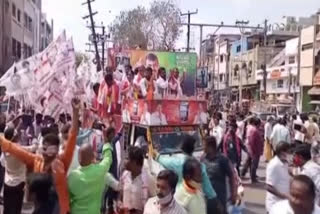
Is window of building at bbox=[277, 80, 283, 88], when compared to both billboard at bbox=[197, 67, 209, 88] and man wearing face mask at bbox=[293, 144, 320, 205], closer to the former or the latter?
billboard at bbox=[197, 67, 209, 88]

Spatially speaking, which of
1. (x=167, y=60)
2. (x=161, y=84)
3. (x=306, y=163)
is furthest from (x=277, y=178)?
(x=167, y=60)

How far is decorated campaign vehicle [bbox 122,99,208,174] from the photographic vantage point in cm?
1086

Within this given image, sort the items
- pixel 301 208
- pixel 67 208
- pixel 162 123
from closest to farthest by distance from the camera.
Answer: pixel 301 208 → pixel 67 208 → pixel 162 123

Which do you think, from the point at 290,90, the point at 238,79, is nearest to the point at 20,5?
the point at 290,90

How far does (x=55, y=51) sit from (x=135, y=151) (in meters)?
8.00

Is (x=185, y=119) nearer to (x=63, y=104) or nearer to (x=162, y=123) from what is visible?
(x=162, y=123)

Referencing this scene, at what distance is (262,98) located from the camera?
232ft

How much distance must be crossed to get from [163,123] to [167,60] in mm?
26579

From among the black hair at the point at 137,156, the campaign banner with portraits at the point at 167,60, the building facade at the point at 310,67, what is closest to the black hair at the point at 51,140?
the black hair at the point at 137,156

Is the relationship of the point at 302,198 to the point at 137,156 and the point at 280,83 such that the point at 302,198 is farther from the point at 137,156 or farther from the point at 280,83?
the point at 280,83

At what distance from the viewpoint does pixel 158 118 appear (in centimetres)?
1119

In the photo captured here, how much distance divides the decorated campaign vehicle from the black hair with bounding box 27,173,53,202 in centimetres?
541

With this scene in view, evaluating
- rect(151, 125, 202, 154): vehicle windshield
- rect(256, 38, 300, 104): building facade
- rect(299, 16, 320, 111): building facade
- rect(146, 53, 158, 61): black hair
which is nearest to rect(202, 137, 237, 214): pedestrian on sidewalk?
rect(151, 125, 202, 154): vehicle windshield

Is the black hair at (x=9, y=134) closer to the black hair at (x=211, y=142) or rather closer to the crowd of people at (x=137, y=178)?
the crowd of people at (x=137, y=178)
